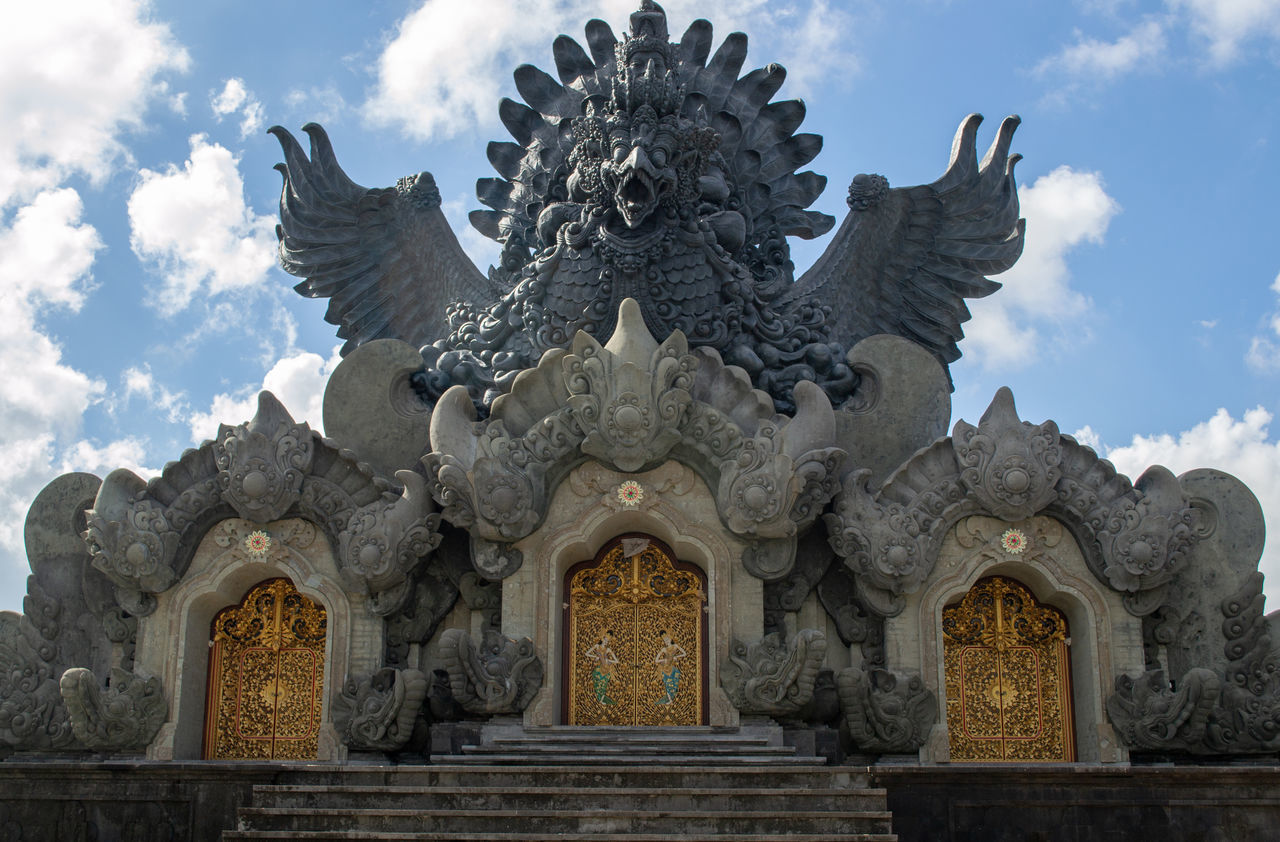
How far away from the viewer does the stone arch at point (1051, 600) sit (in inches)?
563

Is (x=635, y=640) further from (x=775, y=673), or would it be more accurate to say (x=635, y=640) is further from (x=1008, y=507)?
(x=1008, y=507)

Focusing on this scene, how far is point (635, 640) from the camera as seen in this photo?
14781 mm

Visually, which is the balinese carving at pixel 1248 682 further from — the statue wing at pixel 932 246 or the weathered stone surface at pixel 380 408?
the weathered stone surface at pixel 380 408

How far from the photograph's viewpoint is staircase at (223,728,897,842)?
1073cm

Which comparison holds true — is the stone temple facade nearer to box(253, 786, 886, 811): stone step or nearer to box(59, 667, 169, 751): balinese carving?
box(59, 667, 169, 751): balinese carving

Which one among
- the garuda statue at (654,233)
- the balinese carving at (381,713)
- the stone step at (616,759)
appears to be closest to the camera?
the stone step at (616,759)

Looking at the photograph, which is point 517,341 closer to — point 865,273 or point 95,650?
point 865,273

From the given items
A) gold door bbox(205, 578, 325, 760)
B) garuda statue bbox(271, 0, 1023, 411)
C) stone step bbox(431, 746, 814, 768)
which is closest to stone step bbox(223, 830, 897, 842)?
stone step bbox(431, 746, 814, 768)

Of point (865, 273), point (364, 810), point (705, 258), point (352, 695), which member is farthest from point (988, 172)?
point (364, 810)

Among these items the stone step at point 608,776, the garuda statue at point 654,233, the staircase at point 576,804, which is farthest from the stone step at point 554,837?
the garuda statue at point 654,233

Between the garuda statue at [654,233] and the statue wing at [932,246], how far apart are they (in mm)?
25

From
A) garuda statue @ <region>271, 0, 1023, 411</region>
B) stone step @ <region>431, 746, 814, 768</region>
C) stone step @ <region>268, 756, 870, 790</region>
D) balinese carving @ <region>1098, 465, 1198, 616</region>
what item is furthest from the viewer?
garuda statue @ <region>271, 0, 1023, 411</region>

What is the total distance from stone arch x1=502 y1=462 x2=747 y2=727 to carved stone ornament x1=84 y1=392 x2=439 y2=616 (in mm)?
1213

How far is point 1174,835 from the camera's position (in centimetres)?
1317
